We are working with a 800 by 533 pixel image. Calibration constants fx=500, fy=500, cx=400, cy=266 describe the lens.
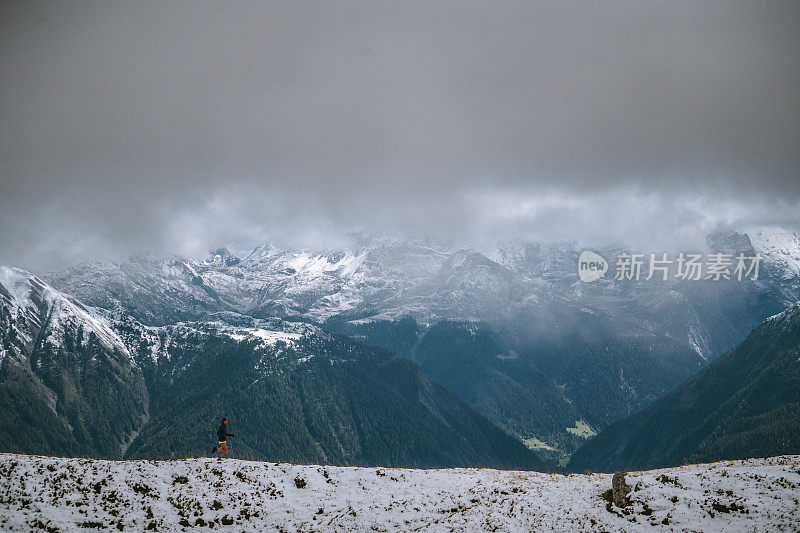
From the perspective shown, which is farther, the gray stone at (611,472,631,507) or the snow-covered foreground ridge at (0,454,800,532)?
the gray stone at (611,472,631,507)

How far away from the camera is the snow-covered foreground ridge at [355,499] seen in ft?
120

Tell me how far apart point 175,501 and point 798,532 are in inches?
1815

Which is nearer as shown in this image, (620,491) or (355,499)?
(620,491)

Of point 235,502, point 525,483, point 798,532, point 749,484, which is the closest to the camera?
point 798,532

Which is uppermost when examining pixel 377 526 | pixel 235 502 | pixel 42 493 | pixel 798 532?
pixel 42 493

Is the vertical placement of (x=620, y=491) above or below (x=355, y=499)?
below

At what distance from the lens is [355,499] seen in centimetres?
4600

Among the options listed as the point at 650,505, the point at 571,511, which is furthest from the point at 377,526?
the point at 650,505

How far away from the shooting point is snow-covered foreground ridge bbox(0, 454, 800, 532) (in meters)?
36.6

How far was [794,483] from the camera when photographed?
39188 mm

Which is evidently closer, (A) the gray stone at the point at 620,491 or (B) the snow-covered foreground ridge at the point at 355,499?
(B) the snow-covered foreground ridge at the point at 355,499

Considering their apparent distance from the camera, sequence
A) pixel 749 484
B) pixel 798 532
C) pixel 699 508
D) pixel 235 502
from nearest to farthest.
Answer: pixel 798 532 < pixel 699 508 < pixel 749 484 < pixel 235 502

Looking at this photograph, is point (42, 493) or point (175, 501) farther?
point (175, 501)

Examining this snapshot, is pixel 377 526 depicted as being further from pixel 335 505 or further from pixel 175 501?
pixel 175 501
